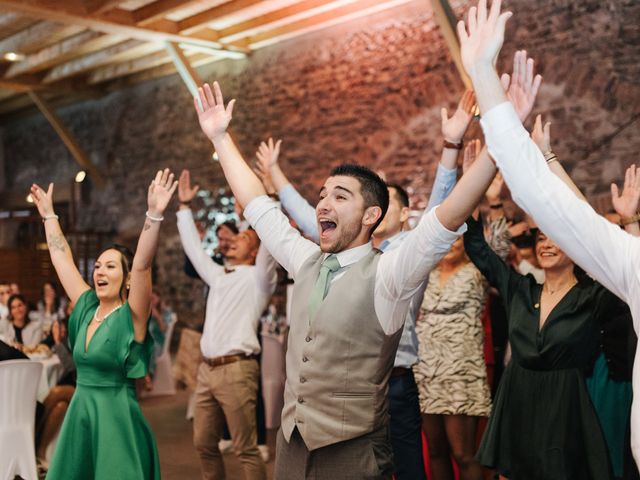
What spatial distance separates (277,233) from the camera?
2.12m

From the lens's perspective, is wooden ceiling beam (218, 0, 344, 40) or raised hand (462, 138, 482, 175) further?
wooden ceiling beam (218, 0, 344, 40)

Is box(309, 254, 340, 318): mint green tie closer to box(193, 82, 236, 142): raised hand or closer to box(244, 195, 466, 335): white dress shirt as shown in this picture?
box(244, 195, 466, 335): white dress shirt

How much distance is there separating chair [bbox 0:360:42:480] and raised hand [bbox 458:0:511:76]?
3.32 metres

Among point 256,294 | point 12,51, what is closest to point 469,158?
point 256,294

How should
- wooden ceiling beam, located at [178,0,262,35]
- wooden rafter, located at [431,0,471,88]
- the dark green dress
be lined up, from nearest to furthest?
the dark green dress, wooden rafter, located at [431,0,471,88], wooden ceiling beam, located at [178,0,262,35]

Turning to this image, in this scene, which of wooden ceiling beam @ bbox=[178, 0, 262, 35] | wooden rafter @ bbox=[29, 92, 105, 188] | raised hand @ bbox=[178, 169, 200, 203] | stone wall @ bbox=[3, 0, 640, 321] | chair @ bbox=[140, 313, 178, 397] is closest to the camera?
raised hand @ bbox=[178, 169, 200, 203]

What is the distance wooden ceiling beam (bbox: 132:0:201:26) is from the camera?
282 inches

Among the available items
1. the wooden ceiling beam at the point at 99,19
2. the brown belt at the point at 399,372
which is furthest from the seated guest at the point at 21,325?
the brown belt at the point at 399,372

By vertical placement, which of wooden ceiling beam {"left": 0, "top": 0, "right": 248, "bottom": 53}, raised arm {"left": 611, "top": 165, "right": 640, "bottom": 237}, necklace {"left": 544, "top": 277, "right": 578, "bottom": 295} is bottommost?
necklace {"left": 544, "top": 277, "right": 578, "bottom": 295}

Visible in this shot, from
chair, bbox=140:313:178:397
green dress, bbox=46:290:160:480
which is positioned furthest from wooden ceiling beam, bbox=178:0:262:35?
green dress, bbox=46:290:160:480

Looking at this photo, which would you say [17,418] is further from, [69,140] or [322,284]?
[69,140]

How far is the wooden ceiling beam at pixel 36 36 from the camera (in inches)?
324

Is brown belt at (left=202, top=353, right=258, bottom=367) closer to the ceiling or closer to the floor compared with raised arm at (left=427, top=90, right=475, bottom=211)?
closer to the floor

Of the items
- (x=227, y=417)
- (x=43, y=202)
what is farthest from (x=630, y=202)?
(x=43, y=202)
